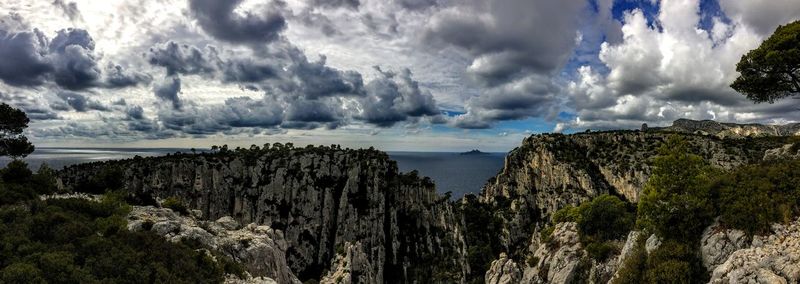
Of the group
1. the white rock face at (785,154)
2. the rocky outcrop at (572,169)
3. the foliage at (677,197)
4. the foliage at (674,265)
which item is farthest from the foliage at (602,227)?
the rocky outcrop at (572,169)

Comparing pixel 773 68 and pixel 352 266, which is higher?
pixel 773 68

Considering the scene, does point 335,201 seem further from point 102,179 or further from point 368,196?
point 102,179

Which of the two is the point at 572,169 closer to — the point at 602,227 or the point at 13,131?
the point at 602,227

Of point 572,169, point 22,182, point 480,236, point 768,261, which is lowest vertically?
point 480,236

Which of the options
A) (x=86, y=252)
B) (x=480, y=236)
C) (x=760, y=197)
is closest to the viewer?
(x=760, y=197)

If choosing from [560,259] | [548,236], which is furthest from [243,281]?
[548,236]

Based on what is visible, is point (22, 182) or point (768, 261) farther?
point (22, 182)

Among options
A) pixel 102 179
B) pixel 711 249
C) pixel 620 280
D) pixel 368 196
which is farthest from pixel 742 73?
pixel 368 196
